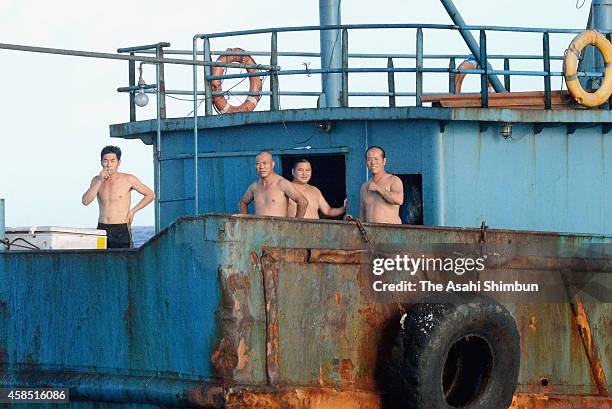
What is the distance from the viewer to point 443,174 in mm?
12242

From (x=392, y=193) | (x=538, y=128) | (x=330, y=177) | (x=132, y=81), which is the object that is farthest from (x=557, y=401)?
(x=132, y=81)

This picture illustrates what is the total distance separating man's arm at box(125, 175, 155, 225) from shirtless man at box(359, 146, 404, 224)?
2.25 m

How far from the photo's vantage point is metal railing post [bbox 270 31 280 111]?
13.1 m

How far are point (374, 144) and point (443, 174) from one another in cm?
69

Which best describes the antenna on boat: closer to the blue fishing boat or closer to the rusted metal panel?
the blue fishing boat

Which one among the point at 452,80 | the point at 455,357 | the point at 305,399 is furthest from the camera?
the point at 452,80

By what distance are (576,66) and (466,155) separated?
1.41m

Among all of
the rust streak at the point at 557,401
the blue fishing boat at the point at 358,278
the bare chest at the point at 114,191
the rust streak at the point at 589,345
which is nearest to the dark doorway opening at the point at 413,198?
the blue fishing boat at the point at 358,278

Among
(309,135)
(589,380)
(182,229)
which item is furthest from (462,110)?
(182,229)

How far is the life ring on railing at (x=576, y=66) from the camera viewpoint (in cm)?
1262

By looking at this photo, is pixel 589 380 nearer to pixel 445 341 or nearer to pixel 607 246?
pixel 607 246

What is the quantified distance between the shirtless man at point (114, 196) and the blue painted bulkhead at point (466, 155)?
955 millimetres

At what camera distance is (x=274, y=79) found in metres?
13.3

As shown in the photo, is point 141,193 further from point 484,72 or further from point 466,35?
point 466,35
